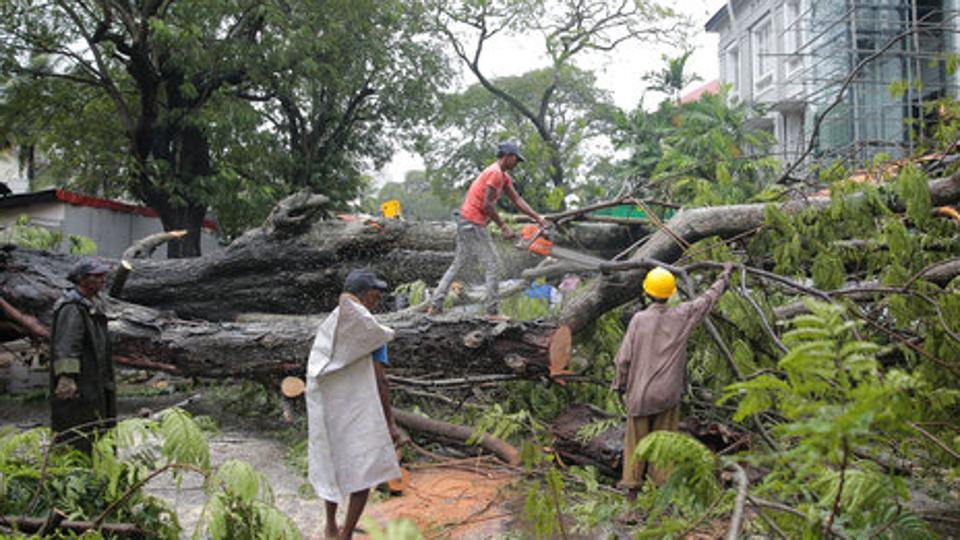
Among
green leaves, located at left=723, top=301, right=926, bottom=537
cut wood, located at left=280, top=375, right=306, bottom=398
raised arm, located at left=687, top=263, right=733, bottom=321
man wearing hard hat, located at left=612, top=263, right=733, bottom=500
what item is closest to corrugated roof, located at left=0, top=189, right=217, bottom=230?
cut wood, located at left=280, top=375, right=306, bottom=398

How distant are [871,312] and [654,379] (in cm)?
186

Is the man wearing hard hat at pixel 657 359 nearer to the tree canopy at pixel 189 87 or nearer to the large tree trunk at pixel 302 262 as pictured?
the large tree trunk at pixel 302 262

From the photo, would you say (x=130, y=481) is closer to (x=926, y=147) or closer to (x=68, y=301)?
(x=68, y=301)

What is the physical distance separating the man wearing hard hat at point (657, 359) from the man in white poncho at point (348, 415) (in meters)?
1.52

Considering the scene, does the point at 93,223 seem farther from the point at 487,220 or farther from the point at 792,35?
the point at 792,35

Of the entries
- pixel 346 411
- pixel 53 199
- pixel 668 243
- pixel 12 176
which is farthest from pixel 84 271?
pixel 12 176

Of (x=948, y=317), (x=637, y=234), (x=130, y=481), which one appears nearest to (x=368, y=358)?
(x=130, y=481)

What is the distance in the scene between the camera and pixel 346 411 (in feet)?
12.1

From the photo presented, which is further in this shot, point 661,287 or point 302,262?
point 302,262

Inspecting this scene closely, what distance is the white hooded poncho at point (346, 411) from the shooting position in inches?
143

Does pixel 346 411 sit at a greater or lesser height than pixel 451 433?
greater

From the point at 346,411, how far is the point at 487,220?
2.96 meters

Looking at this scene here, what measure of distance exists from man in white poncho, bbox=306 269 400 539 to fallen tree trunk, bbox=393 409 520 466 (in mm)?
1674

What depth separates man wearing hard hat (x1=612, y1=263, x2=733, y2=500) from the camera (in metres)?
4.16
